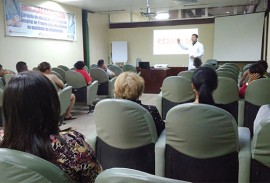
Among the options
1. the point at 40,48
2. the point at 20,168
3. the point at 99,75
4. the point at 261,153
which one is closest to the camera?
the point at 20,168

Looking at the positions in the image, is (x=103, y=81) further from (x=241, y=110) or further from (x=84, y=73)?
(x=241, y=110)

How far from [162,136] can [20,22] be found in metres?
6.68

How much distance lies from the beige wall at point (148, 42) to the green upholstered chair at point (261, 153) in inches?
377

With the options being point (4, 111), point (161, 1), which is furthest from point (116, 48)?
point (4, 111)

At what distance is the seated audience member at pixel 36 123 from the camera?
103 centimetres

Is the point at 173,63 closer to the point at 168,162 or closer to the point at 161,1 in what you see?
the point at 161,1

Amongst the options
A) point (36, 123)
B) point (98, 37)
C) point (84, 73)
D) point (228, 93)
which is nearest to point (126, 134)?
point (36, 123)

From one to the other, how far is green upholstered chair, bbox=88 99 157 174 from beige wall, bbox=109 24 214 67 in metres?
9.41

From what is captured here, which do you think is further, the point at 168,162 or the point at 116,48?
the point at 116,48

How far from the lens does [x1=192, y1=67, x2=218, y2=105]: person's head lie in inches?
86.2

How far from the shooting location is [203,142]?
1.74 meters

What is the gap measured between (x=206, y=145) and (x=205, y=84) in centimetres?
65

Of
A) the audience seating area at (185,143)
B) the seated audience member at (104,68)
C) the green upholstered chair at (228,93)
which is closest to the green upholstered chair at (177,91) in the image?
the green upholstered chair at (228,93)

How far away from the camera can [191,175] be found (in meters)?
1.86
